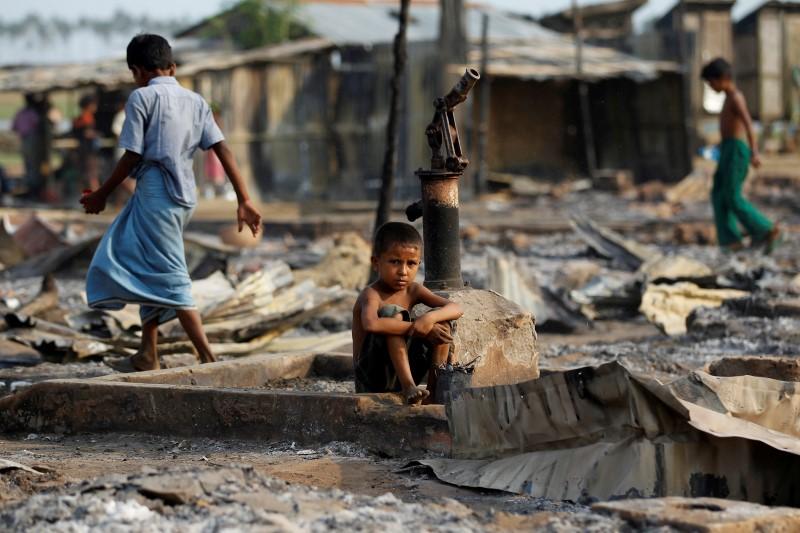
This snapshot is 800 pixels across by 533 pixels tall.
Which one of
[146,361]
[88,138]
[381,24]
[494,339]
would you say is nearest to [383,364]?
[494,339]

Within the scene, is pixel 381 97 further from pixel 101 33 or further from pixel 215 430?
pixel 101 33

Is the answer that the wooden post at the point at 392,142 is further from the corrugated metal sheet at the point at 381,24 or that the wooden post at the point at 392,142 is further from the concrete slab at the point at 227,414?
the corrugated metal sheet at the point at 381,24

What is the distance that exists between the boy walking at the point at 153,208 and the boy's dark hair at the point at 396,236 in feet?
4.00

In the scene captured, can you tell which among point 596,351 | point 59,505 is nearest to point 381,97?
point 596,351

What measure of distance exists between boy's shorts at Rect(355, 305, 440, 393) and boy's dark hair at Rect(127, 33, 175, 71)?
6.35 feet

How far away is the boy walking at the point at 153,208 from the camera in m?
5.86

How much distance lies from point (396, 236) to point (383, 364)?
1.63 feet

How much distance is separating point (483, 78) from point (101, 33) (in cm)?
6621

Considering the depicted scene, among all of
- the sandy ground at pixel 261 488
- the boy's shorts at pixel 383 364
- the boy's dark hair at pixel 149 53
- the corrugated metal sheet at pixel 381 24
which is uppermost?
the corrugated metal sheet at pixel 381 24

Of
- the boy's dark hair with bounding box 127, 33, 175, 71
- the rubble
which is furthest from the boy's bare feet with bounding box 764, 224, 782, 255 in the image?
the boy's dark hair with bounding box 127, 33, 175, 71

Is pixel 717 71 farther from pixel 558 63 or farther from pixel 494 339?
pixel 558 63

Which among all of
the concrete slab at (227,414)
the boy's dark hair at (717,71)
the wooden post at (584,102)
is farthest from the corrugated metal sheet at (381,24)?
the concrete slab at (227,414)

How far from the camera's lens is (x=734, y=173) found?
432 inches

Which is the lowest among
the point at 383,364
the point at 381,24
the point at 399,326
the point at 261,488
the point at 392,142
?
the point at 261,488
